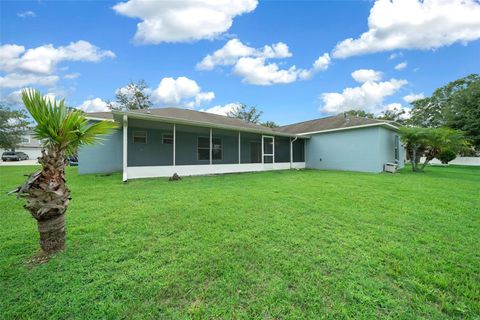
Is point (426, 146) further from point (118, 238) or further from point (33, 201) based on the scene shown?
point (33, 201)

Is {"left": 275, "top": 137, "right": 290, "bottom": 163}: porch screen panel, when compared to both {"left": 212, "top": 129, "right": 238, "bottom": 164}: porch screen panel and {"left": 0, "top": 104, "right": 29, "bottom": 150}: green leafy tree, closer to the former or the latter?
{"left": 212, "top": 129, "right": 238, "bottom": 164}: porch screen panel

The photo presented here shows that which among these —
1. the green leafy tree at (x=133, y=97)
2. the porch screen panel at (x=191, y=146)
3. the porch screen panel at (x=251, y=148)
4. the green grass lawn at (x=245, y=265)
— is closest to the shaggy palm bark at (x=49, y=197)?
the green grass lawn at (x=245, y=265)

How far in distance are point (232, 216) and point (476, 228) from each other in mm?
4198

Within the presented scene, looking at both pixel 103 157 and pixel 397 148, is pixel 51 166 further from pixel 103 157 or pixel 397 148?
pixel 397 148

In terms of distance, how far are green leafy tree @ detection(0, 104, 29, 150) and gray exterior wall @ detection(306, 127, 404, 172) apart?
101 ft

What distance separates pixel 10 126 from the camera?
78.2 ft

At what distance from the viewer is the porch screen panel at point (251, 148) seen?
13082 mm

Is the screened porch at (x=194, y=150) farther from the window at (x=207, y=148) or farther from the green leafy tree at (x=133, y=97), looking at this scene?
the green leafy tree at (x=133, y=97)

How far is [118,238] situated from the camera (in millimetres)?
2895

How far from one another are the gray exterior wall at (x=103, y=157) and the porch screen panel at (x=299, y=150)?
11.5m

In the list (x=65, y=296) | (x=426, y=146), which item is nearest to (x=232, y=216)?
(x=65, y=296)

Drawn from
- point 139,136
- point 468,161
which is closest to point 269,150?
point 139,136

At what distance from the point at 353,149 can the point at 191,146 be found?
393 inches

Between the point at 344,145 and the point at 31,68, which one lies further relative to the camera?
the point at 31,68
